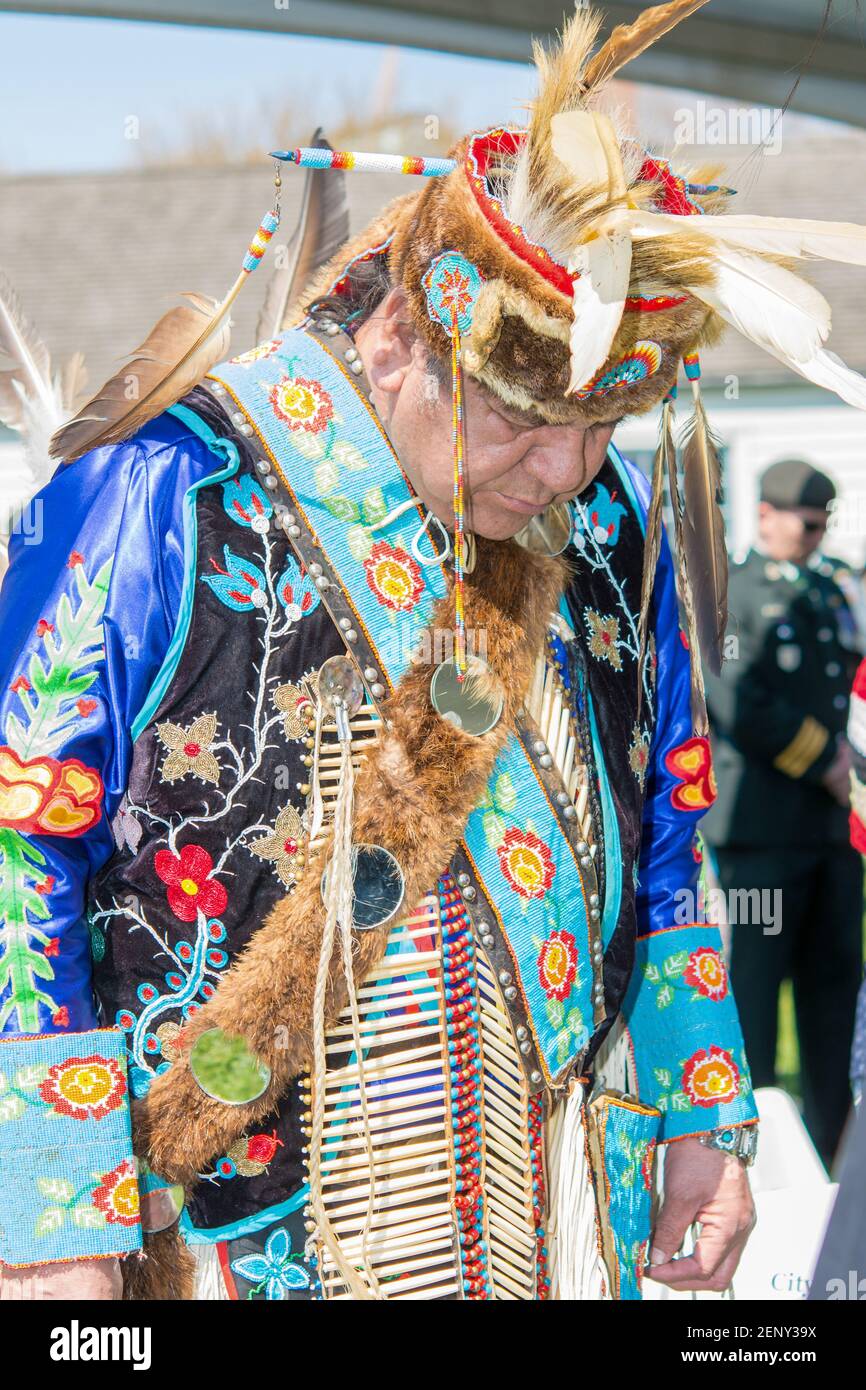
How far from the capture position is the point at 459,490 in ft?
5.78

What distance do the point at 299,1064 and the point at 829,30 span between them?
170 cm

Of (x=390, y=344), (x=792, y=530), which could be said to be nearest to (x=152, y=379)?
(x=390, y=344)

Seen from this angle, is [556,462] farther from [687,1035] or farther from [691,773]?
[687,1035]

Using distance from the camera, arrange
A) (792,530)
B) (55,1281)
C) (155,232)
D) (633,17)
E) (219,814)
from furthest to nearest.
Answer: (155,232), (792,530), (633,17), (219,814), (55,1281)

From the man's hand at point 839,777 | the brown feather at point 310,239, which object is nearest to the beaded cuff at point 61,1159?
the brown feather at point 310,239

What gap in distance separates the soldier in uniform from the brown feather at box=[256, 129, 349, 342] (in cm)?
301

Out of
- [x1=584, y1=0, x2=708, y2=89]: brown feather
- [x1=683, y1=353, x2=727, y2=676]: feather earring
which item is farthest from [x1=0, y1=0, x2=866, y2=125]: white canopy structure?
[x1=683, y1=353, x2=727, y2=676]: feather earring

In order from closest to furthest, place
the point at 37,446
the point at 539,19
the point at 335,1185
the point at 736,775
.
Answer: the point at 335,1185 → the point at 37,446 → the point at 539,19 → the point at 736,775

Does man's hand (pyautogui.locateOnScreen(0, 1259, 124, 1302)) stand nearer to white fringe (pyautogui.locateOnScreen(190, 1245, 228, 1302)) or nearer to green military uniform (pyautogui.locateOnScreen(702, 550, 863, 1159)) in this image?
white fringe (pyautogui.locateOnScreen(190, 1245, 228, 1302))

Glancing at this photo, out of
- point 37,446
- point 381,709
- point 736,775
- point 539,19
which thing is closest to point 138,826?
point 381,709

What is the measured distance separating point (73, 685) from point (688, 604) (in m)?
0.92

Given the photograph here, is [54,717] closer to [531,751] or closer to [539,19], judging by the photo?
[531,751]

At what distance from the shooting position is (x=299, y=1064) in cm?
175

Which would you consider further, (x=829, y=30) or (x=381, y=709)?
(x=829, y=30)
